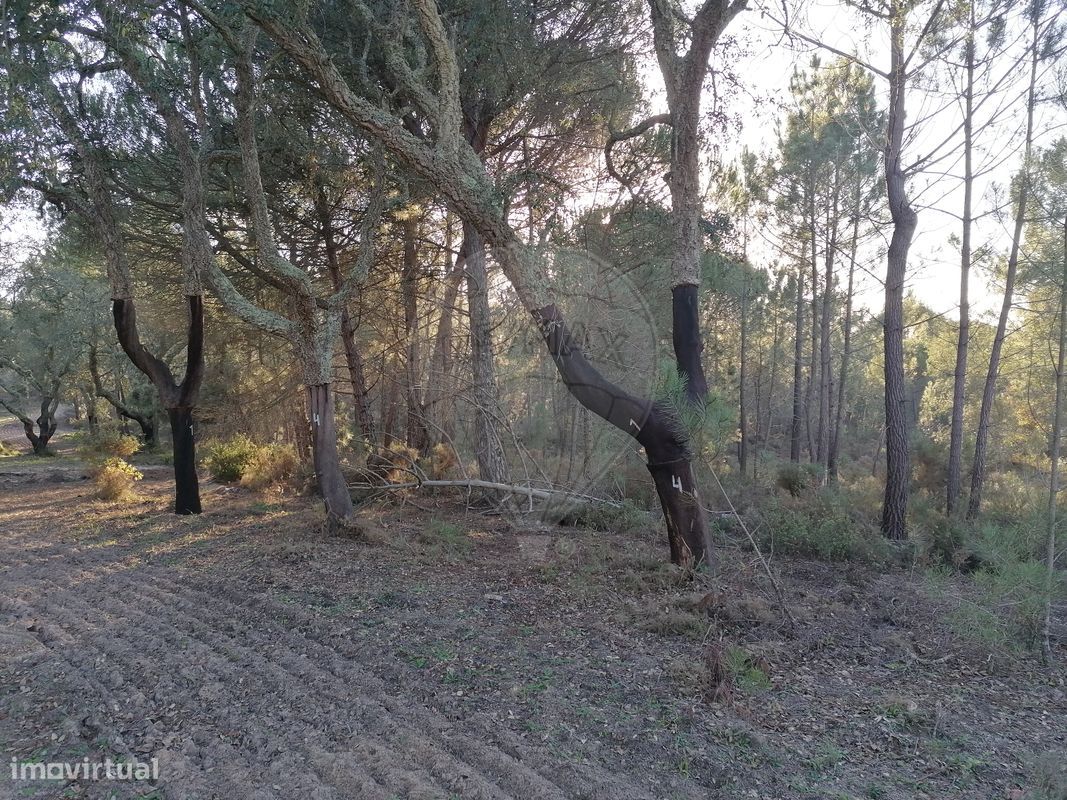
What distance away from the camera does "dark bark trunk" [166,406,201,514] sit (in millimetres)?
9438

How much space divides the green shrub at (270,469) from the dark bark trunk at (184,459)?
2612 mm

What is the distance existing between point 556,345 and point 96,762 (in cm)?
445

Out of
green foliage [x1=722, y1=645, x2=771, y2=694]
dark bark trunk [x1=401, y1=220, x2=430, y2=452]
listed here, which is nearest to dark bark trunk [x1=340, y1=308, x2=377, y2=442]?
dark bark trunk [x1=401, y1=220, x2=430, y2=452]

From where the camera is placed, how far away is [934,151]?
326 inches

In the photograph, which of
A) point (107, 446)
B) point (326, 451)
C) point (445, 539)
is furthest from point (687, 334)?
point (107, 446)

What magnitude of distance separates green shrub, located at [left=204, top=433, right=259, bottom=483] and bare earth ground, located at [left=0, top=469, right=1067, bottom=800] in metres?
6.73

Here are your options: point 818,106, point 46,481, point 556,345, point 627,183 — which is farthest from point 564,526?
point 46,481

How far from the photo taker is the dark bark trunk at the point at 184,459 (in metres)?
9.44

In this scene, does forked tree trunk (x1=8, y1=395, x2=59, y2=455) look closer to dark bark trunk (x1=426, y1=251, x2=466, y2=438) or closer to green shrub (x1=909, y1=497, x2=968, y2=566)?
dark bark trunk (x1=426, y1=251, x2=466, y2=438)

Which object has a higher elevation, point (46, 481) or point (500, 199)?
point (500, 199)

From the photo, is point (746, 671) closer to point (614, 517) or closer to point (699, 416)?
point (699, 416)

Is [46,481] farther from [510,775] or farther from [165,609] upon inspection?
[510,775]

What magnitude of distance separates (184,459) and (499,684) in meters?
7.90

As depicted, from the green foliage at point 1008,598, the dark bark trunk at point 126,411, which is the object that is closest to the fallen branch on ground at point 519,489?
the green foliage at point 1008,598
